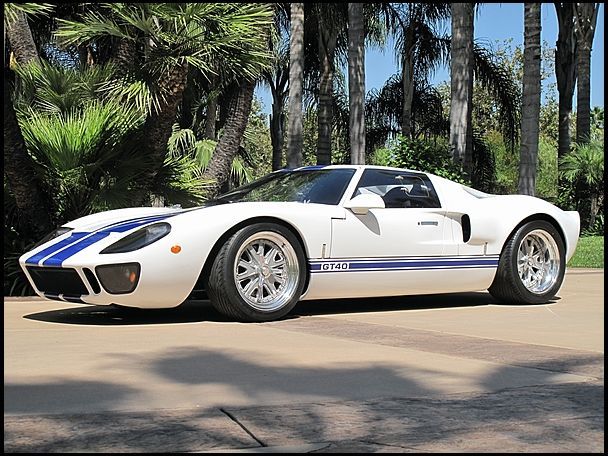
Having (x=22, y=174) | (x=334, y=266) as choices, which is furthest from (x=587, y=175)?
(x=334, y=266)

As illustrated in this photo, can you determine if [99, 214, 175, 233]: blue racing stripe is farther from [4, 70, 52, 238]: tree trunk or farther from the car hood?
[4, 70, 52, 238]: tree trunk

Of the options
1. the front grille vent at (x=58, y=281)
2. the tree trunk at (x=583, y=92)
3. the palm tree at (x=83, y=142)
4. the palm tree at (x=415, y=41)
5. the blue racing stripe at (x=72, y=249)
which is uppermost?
Result: the palm tree at (x=415, y=41)

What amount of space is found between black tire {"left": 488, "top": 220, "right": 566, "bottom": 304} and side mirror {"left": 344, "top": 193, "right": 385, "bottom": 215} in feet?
5.43

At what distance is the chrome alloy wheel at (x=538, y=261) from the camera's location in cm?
877

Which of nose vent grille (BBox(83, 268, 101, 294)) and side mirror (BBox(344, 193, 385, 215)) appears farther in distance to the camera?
side mirror (BBox(344, 193, 385, 215))

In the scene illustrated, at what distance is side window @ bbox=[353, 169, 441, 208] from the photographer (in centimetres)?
806

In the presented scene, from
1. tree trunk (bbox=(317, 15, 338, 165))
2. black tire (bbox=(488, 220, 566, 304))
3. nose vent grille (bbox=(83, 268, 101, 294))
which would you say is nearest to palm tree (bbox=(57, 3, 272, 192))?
black tire (bbox=(488, 220, 566, 304))

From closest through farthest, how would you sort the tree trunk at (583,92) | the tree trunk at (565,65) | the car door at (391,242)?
the car door at (391,242), the tree trunk at (583,92), the tree trunk at (565,65)

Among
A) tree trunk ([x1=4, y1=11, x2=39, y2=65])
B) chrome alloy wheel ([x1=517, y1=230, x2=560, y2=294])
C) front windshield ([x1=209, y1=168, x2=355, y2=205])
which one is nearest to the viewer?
front windshield ([x1=209, y1=168, x2=355, y2=205])

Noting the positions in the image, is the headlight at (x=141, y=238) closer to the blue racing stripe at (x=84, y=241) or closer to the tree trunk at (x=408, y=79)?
the blue racing stripe at (x=84, y=241)

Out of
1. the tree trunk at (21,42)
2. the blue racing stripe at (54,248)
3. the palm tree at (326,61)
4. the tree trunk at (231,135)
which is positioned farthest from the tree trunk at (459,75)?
the blue racing stripe at (54,248)

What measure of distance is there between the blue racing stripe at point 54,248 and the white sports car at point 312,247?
0.05 ft

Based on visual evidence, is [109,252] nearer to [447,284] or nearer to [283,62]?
[447,284]

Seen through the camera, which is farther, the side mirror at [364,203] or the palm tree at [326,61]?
the palm tree at [326,61]
